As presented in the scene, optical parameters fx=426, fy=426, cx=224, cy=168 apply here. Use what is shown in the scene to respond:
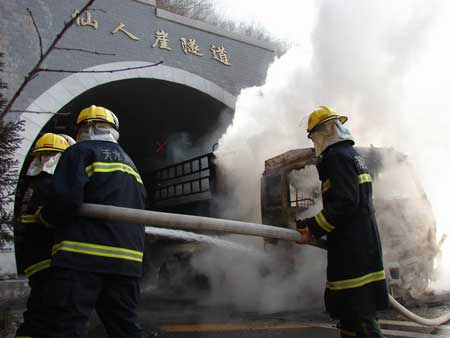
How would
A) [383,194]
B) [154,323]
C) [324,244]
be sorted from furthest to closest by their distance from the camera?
1. [383,194]
2. [154,323]
3. [324,244]

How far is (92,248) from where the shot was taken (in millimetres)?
2338

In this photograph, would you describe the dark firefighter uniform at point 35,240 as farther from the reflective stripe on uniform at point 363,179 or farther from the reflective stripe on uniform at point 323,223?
the reflective stripe on uniform at point 363,179

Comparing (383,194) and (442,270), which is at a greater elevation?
(383,194)

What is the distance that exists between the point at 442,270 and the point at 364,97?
385 centimetres

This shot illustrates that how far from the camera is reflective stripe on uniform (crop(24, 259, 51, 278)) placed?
2.80 metres

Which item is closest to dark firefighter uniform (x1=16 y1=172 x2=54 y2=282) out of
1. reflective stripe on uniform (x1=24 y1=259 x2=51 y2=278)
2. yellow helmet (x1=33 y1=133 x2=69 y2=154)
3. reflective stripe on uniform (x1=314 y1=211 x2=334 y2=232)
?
reflective stripe on uniform (x1=24 y1=259 x2=51 y2=278)

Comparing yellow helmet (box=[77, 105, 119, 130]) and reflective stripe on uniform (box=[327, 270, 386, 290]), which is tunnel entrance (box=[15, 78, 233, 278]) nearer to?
yellow helmet (box=[77, 105, 119, 130])

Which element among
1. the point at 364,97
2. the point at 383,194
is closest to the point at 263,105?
the point at 364,97

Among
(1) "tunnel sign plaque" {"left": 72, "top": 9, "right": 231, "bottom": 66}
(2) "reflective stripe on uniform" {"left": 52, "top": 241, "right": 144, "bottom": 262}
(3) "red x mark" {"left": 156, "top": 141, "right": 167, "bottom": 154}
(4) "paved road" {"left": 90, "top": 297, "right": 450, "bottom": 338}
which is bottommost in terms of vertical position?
(4) "paved road" {"left": 90, "top": 297, "right": 450, "bottom": 338}

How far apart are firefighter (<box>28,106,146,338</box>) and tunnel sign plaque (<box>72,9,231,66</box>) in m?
7.88

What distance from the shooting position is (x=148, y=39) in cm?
1084

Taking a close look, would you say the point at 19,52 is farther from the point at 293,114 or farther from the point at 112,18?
the point at 293,114

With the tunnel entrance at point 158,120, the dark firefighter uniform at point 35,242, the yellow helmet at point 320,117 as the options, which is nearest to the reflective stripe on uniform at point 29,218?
the dark firefighter uniform at point 35,242

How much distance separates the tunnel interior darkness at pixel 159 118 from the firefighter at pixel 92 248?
29.2 ft
